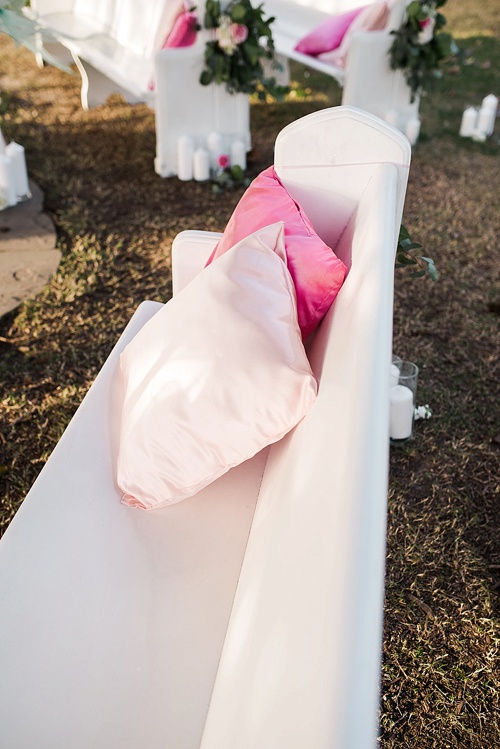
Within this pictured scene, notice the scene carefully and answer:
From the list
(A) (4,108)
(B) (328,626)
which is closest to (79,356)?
(B) (328,626)

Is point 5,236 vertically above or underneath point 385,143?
underneath

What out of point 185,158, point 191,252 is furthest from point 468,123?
point 191,252

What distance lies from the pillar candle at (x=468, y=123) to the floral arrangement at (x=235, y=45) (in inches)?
63.6

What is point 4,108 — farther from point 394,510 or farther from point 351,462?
point 351,462

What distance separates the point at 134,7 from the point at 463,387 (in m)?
3.34

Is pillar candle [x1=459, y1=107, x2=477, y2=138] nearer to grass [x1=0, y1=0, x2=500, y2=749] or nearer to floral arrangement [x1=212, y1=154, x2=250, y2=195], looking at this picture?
grass [x1=0, y1=0, x2=500, y2=749]

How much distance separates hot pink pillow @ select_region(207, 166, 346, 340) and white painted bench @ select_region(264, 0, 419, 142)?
9.83 ft

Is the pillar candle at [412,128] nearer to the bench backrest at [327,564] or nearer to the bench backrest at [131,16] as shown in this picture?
the bench backrest at [131,16]

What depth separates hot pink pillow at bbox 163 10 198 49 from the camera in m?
3.95

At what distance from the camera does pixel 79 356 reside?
9.37 feet

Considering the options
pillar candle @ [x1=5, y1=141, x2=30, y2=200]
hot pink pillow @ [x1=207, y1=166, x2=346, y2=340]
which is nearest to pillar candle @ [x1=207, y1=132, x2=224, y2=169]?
pillar candle @ [x1=5, y1=141, x2=30, y2=200]

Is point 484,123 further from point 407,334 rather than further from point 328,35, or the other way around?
point 407,334

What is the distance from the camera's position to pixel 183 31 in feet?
13.2

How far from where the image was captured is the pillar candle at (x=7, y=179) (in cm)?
381
